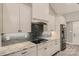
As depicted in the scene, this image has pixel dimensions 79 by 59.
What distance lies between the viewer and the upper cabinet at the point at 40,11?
198 centimetres

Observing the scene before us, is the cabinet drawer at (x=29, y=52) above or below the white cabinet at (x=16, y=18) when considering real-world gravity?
below

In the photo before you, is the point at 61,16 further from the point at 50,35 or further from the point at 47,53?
the point at 47,53

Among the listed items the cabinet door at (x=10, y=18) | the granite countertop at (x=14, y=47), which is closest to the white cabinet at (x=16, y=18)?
the cabinet door at (x=10, y=18)

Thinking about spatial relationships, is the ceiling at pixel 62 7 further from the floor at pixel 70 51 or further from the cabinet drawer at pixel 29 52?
the cabinet drawer at pixel 29 52

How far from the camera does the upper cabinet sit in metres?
1.98

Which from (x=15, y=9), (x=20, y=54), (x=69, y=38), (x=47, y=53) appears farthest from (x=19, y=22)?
(x=69, y=38)

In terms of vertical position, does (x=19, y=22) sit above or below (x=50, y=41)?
above

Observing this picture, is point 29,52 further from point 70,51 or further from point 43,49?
point 70,51

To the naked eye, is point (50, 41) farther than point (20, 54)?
Yes

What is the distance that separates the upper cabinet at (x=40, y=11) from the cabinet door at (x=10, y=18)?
0.27m

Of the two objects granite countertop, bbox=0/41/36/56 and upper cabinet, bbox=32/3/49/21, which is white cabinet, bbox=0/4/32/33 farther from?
granite countertop, bbox=0/41/36/56

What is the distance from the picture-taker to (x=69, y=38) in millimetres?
1966

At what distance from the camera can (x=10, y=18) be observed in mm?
1913

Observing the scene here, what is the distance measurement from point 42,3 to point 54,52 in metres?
0.80
